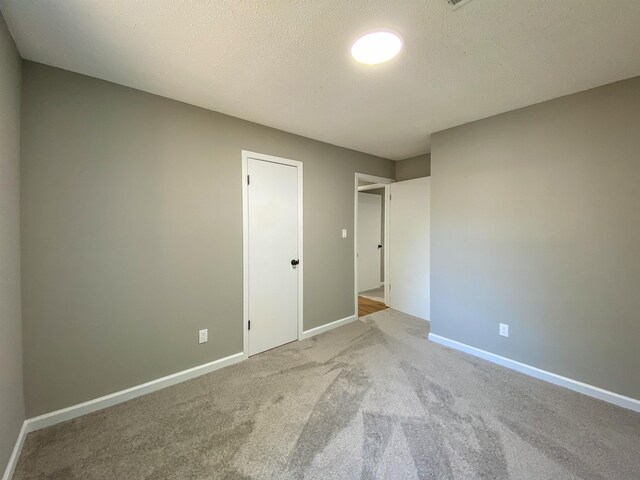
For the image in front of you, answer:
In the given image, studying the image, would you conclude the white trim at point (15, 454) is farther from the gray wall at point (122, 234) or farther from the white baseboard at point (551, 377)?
the white baseboard at point (551, 377)

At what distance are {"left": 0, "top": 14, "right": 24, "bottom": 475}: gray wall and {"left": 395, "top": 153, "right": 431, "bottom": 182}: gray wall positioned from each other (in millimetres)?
4063

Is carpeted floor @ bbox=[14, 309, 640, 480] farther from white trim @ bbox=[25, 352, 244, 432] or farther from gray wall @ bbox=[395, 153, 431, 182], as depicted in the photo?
gray wall @ bbox=[395, 153, 431, 182]

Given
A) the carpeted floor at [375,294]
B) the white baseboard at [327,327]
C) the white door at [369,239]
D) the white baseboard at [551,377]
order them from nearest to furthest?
the white baseboard at [551,377]
the white baseboard at [327,327]
the carpeted floor at [375,294]
the white door at [369,239]

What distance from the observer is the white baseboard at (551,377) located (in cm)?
193

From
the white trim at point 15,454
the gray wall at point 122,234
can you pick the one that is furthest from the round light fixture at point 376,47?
the white trim at point 15,454

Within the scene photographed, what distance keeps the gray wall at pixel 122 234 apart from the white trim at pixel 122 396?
5 cm

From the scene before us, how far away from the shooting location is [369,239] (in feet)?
18.4

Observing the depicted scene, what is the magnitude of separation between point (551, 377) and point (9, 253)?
3.89m

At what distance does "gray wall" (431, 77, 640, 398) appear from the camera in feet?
6.36

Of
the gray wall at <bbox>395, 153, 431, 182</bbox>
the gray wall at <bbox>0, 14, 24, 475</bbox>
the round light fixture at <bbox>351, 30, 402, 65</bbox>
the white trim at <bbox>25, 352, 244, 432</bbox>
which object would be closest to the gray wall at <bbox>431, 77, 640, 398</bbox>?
the gray wall at <bbox>395, 153, 431, 182</bbox>

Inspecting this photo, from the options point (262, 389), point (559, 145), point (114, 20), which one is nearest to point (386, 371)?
point (262, 389)

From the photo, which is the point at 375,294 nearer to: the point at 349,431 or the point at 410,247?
the point at 410,247

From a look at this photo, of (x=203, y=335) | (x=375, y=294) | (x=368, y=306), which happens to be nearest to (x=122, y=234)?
(x=203, y=335)

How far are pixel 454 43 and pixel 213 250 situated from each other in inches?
91.4
